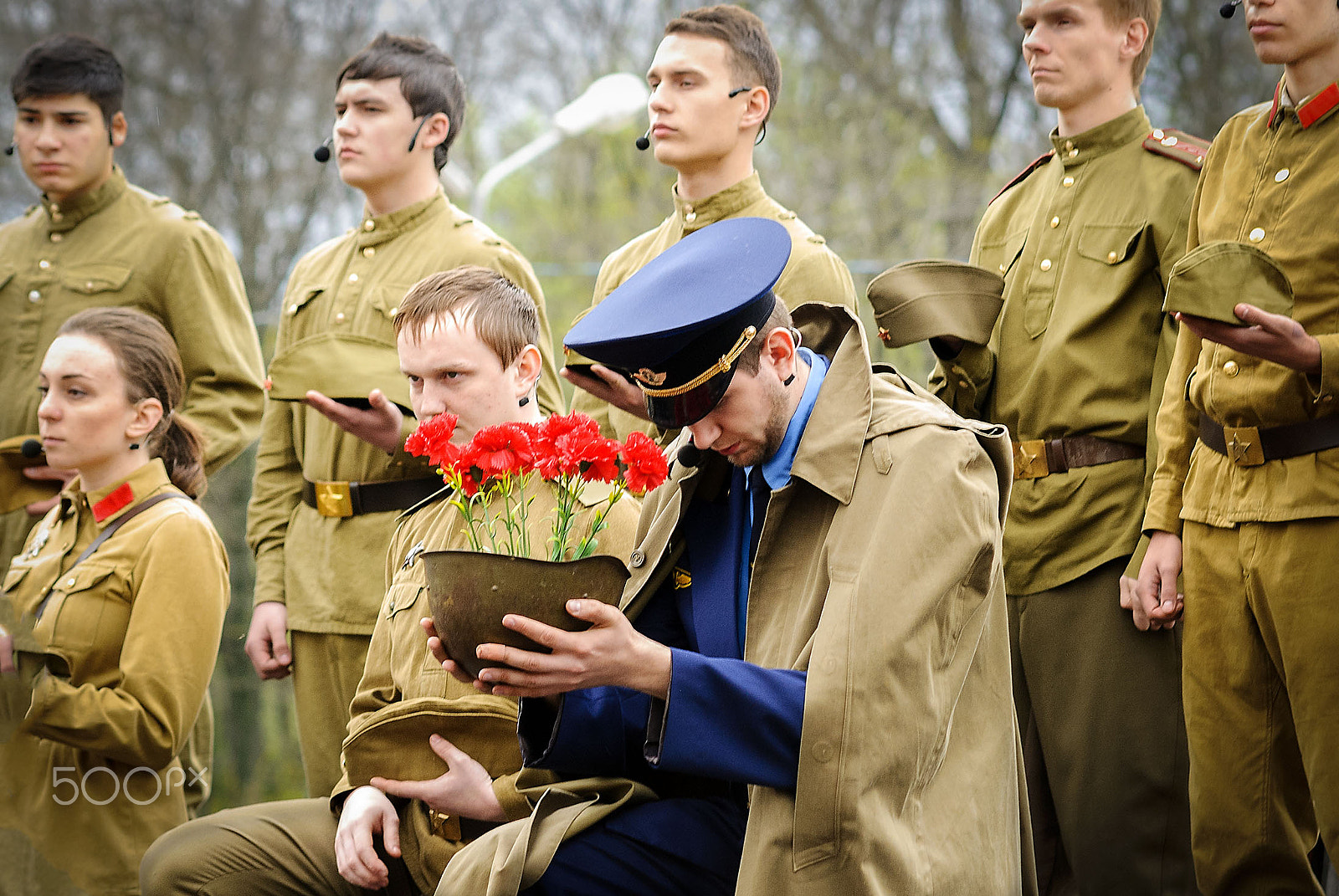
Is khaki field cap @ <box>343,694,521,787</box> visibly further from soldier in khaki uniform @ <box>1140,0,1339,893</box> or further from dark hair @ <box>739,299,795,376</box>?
soldier in khaki uniform @ <box>1140,0,1339,893</box>

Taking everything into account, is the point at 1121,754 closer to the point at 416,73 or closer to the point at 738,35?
the point at 738,35

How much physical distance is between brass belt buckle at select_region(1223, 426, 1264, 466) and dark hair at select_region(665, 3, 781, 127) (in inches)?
63.9

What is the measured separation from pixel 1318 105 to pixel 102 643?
2.99 metres

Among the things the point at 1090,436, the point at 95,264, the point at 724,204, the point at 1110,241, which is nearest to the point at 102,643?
the point at 95,264

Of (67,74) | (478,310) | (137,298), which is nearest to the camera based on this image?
(478,310)

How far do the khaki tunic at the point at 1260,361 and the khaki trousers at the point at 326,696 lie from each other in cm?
202

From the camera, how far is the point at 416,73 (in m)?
4.21

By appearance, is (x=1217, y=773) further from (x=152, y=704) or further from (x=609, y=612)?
(x=152, y=704)

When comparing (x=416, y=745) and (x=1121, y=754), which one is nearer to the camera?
(x=416, y=745)

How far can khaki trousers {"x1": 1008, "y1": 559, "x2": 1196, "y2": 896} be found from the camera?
3.34 meters

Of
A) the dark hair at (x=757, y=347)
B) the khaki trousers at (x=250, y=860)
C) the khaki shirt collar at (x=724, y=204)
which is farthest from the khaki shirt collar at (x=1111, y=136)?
the khaki trousers at (x=250, y=860)

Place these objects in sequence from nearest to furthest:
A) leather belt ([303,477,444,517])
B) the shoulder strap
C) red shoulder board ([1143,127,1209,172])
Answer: red shoulder board ([1143,127,1209,172]) → the shoulder strap → leather belt ([303,477,444,517])

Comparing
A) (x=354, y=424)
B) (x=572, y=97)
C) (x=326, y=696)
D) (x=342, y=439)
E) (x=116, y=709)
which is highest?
(x=572, y=97)

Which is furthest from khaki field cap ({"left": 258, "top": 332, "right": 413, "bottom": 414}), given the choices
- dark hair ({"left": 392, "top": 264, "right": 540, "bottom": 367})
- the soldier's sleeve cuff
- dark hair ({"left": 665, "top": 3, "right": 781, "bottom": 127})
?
the soldier's sleeve cuff
